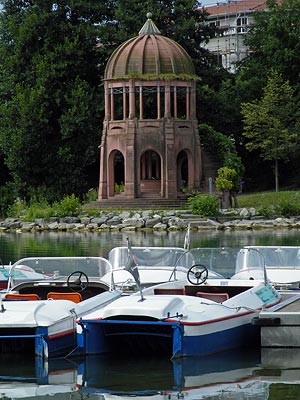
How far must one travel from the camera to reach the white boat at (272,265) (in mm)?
24875

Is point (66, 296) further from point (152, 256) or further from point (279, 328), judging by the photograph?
point (279, 328)

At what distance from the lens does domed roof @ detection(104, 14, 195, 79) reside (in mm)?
60500

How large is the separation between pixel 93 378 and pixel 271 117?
49.5 m

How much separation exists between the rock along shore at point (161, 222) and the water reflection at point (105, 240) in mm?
1571

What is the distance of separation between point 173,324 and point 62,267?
18.8 ft

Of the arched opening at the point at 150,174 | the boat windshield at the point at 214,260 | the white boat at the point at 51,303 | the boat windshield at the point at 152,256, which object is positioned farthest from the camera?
the arched opening at the point at 150,174

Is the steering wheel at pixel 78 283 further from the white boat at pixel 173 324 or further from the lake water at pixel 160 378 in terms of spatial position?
the lake water at pixel 160 378

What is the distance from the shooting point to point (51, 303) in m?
20.3

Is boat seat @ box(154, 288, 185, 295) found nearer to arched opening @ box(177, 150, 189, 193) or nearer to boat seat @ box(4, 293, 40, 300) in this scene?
boat seat @ box(4, 293, 40, 300)

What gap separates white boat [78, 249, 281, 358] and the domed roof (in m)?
39.2

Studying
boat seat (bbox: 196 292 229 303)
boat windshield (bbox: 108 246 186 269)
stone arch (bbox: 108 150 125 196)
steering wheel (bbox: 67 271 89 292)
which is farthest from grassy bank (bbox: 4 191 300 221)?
boat seat (bbox: 196 292 229 303)

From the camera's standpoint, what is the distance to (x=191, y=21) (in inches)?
2753

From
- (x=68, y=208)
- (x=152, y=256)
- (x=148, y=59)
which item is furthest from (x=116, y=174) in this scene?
(x=152, y=256)

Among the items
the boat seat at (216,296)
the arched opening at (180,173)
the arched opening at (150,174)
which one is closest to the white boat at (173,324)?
the boat seat at (216,296)
